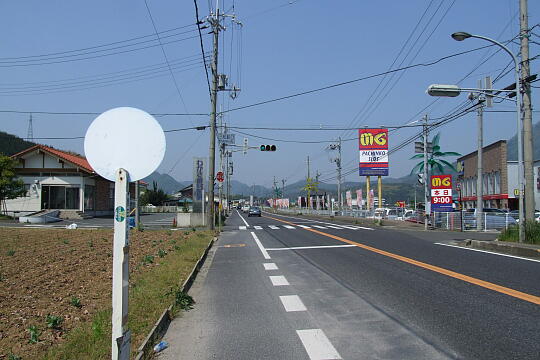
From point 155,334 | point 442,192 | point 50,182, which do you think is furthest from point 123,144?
point 50,182

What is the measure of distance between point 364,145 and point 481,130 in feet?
60.4

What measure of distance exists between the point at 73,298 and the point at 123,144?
4.36 m

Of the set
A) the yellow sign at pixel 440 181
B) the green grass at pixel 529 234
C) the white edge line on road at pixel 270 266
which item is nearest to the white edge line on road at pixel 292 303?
the white edge line on road at pixel 270 266

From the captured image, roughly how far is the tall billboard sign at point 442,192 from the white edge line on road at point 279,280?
2219cm

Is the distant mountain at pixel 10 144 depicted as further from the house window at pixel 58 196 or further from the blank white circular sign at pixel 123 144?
the blank white circular sign at pixel 123 144

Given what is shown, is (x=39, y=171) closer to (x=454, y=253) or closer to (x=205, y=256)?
(x=205, y=256)

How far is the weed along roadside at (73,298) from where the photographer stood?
5055 millimetres

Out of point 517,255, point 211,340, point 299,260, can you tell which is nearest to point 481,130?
point 517,255

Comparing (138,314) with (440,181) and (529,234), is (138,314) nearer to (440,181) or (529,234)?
(529,234)

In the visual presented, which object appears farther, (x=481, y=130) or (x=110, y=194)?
(x=110, y=194)

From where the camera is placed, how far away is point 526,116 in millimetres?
16953

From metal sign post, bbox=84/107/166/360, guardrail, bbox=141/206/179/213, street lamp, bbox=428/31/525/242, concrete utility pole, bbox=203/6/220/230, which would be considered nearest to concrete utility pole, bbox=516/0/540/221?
street lamp, bbox=428/31/525/242

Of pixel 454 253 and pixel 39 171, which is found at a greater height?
pixel 39 171

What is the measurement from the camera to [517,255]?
13617 millimetres
